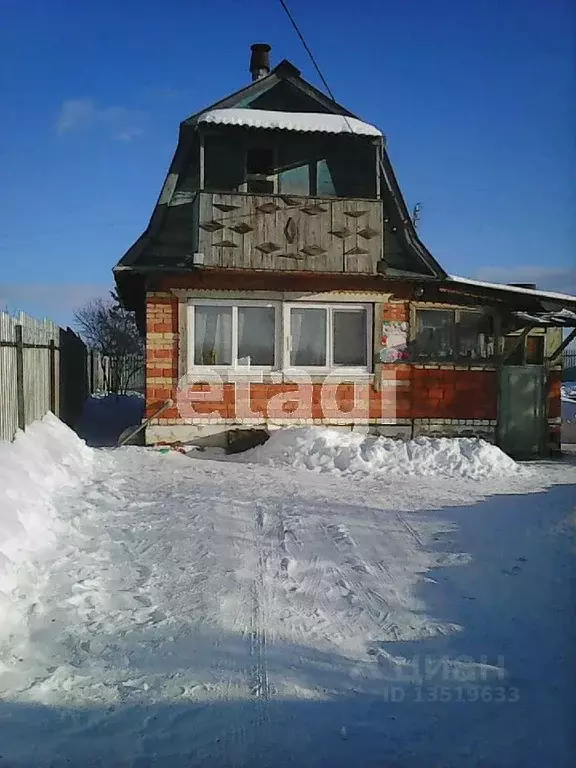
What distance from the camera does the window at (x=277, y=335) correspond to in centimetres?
1203

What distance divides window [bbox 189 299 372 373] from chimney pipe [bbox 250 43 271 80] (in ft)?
20.7

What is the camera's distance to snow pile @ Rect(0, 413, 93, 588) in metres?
5.26

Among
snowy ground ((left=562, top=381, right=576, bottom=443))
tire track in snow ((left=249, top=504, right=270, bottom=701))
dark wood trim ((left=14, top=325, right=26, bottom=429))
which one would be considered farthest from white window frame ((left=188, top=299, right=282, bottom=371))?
snowy ground ((left=562, top=381, right=576, bottom=443))

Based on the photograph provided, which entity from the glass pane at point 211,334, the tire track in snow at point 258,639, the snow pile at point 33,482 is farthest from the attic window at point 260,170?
the tire track in snow at point 258,639

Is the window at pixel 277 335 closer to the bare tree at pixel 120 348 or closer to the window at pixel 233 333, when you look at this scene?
the window at pixel 233 333

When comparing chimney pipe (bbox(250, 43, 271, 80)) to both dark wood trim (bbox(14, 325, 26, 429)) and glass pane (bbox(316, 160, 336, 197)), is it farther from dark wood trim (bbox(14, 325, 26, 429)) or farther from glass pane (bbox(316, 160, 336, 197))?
dark wood trim (bbox(14, 325, 26, 429))

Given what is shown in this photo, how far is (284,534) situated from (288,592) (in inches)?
57.8

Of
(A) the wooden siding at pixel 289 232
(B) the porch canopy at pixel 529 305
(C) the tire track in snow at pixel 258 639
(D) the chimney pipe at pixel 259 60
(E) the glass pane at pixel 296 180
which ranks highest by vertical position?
(D) the chimney pipe at pixel 259 60

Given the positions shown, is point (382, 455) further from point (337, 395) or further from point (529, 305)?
point (529, 305)

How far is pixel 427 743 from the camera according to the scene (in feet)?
10.3

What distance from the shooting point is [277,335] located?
479 inches

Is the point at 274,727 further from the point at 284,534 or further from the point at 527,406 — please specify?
the point at 527,406

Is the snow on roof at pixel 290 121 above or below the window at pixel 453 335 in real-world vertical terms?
above

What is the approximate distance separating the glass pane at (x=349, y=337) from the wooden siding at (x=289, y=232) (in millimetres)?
953
